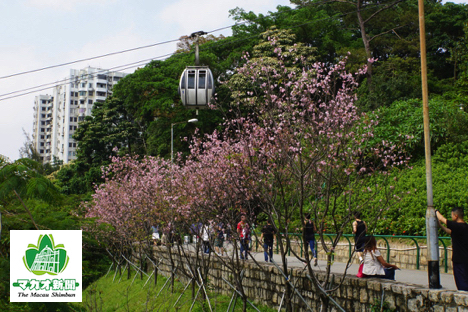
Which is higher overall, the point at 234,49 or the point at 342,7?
the point at 342,7

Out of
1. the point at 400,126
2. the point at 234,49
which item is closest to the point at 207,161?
the point at 400,126

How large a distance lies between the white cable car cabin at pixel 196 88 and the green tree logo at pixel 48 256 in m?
9.87

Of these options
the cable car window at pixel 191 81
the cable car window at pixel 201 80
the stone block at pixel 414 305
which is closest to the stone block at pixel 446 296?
the stone block at pixel 414 305

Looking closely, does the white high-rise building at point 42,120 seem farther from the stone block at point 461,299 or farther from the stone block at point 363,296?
the stone block at point 461,299

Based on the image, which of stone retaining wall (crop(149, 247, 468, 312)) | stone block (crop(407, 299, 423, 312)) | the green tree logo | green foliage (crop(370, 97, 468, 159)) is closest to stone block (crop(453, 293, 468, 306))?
stone retaining wall (crop(149, 247, 468, 312))

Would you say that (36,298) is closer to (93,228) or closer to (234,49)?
(93,228)

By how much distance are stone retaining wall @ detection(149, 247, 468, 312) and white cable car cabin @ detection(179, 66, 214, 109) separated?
5936 millimetres

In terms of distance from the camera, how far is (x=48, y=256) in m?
7.58

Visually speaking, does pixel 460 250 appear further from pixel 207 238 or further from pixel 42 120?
pixel 42 120

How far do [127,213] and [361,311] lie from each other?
13545mm

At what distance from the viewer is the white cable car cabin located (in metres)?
17.0

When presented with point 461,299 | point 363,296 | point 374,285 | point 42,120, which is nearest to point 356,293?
point 363,296

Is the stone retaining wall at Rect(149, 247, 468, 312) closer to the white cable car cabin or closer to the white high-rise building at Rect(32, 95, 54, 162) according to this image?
the white cable car cabin

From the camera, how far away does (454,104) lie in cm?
2170
